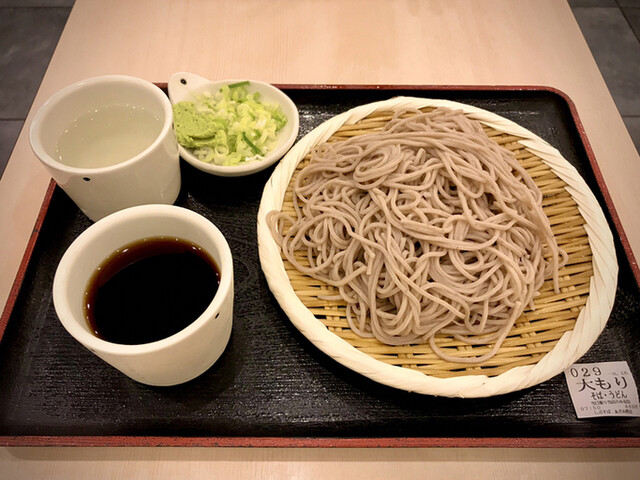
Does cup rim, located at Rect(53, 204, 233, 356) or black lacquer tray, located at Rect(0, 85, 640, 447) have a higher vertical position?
cup rim, located at Rect(53, 204, 233, 356)

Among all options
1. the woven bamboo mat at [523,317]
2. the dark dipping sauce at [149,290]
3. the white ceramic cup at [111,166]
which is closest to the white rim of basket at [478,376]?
the woven bamboo mat at [523,317]

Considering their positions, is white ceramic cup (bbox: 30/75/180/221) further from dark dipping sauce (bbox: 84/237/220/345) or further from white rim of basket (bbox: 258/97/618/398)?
white rim of basket (bbox: 258/97/618/398)

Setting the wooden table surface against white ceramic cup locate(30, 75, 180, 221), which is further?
the wooden table surface

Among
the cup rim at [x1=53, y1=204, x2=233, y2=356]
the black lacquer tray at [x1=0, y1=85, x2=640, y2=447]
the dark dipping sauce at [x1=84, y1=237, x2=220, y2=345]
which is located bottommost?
the black lacquer tray at [x1=0, y1=85, x2=640, y2=447]

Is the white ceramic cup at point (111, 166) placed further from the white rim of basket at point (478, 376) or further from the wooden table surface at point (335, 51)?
the wooden table surface at point (335, 51)

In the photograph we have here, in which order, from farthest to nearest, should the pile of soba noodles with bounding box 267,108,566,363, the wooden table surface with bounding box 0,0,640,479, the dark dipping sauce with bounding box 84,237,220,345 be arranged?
the wooden table surface with bounding box 0,0,640,479 → the pile of soba noodles with bounding box 267,108,566,363 → the dark dipping sauce with bounding box 84,237,220,345

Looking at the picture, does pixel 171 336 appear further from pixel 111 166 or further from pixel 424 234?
pixel 424 234

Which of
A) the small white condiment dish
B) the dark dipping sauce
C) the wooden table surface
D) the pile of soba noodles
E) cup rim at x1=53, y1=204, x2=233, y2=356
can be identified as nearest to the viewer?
cup rim at x1=53, y1=204, x2=233, y2=356

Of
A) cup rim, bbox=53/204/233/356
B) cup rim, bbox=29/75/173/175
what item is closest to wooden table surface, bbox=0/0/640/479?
cup rim, bbox=29/75/173/175
